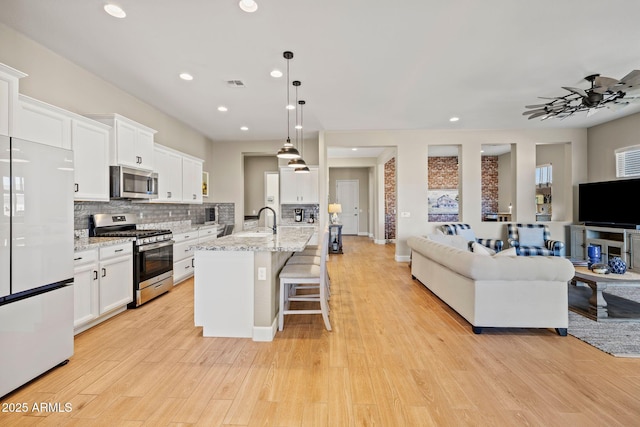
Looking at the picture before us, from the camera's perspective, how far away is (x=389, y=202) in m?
9.53

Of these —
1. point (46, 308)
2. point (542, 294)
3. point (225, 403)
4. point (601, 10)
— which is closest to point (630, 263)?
point (542, 294)

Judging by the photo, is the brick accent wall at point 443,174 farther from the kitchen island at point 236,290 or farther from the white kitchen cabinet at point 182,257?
the kitchen island at point 236,290

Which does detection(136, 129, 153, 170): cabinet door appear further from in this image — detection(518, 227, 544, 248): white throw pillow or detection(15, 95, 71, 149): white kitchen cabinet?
detection(518, 227, 544, 248): white throw pillow

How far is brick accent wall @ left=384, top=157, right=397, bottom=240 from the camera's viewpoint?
9453 millimetres

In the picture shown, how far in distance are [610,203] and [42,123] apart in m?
8.24

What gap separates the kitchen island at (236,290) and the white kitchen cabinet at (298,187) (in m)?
4.18

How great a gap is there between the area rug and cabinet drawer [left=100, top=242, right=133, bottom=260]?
4.70m

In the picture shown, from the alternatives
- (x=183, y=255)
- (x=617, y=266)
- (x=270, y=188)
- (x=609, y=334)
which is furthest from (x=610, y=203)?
(x=183, y=255)

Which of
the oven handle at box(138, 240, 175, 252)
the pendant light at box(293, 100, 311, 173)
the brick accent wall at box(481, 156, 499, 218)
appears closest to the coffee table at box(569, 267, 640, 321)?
the pendant light at box(293, 100, 311, 173)

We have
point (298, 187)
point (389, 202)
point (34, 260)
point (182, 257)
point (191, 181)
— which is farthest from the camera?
point (389, 202)

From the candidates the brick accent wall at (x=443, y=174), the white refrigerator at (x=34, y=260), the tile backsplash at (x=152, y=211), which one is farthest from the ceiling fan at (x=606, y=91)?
the brick accent wall at (x=443, y=174)

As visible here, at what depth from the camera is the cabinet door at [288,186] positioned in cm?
686

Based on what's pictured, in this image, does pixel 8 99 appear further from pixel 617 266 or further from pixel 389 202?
pixel 389 202

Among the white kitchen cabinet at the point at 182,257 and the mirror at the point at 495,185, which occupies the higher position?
the mirror at the point at 495,185
